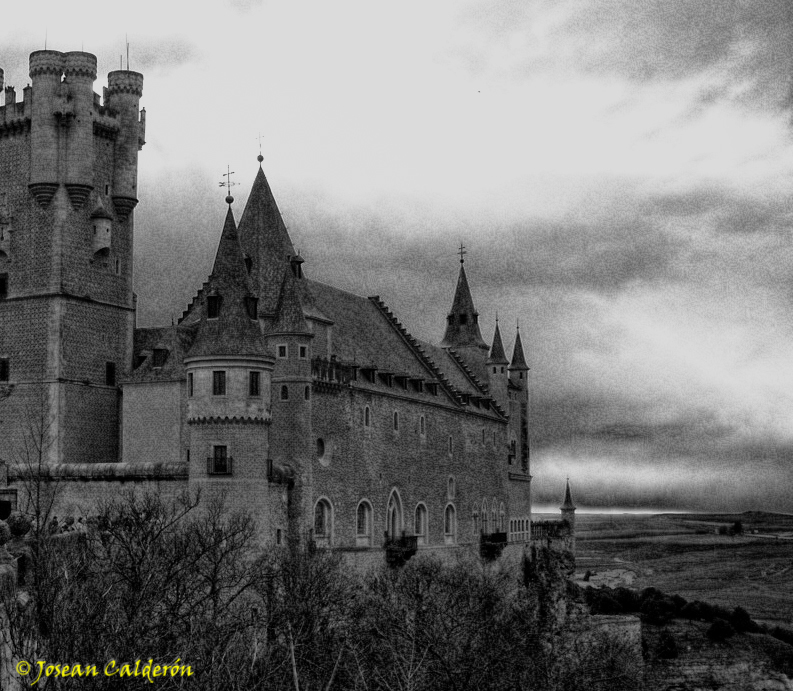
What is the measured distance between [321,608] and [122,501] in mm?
10942

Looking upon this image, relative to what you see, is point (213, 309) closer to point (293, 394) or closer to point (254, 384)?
point (254, 384)

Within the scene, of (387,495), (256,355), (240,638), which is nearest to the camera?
(240,638)

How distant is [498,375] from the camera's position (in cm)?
9038

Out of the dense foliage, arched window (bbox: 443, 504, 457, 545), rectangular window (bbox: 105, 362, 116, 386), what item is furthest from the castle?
arched window (bbox: 443, 504, 457, 545)

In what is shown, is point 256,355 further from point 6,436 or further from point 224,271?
point 6,436

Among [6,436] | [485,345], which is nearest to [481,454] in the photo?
[485,345]

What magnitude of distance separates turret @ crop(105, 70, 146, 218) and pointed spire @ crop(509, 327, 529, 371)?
40371 millimetres

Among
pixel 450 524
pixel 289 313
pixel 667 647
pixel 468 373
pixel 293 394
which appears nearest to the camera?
pixel 293 394

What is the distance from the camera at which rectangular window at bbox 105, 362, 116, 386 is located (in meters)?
59.3

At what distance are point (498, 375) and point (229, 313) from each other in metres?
40.6

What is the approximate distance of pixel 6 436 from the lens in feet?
192

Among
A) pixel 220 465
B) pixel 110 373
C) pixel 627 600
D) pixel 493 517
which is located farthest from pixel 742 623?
pixel 220 465

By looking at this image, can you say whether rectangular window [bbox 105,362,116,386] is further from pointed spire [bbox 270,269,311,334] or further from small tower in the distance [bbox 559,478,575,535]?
small tower in the distance [bbox 559,478,575,535]

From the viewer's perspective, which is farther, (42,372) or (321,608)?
(42,372)
